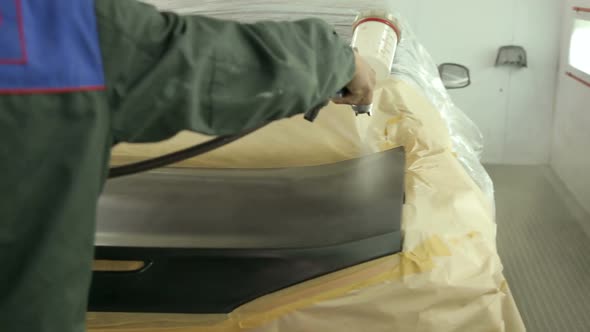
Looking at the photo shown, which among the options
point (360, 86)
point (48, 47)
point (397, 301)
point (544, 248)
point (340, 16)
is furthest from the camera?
point (544, 248)

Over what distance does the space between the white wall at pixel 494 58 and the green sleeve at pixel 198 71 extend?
7.29 ft

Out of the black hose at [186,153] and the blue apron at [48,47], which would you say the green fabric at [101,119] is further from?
the black hose at [186,153]

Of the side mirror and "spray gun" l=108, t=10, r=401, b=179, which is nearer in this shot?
"spray gun" l=108, t=10, r=401, b=179

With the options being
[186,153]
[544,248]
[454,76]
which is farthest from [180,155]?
[454,76]

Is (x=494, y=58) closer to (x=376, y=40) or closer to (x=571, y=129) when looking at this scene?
(x=571, y=129)

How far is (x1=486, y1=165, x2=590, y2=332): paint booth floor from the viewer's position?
1.63 metres

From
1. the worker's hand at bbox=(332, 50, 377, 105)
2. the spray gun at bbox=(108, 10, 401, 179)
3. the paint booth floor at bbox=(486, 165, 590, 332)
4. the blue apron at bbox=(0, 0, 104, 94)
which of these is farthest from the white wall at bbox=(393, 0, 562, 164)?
the blue apron at bbox=(0, 0, 104, 94)

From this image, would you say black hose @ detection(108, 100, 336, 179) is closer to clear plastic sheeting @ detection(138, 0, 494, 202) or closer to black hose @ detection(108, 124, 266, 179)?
black hose @ detection(108, 124, 266, 179)

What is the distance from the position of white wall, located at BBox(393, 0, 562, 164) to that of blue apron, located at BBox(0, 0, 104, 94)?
2339 mm

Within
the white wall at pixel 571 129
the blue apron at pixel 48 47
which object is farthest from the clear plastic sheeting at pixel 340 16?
the blue apron at pixel 48 47

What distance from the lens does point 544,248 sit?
1.98 metres

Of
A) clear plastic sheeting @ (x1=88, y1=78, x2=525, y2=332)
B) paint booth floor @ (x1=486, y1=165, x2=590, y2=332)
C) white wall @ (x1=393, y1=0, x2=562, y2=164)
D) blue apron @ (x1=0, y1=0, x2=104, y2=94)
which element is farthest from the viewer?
white wall @ (x1=393, y1=0, x2=562, y2=164)

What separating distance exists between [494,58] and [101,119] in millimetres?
2470

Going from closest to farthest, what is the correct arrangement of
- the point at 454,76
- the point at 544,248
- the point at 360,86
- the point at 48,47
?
the point at 48,47, the point at 360,86, the point at 544,248, the point at 454,76
